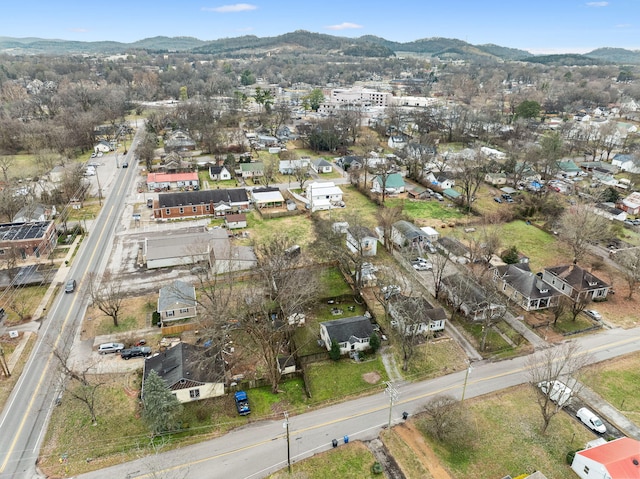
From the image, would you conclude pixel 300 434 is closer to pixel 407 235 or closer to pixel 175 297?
pixel 175 297

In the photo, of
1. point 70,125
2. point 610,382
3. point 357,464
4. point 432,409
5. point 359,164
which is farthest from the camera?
point 70,125

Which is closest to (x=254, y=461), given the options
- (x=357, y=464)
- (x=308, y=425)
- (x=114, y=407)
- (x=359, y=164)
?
(x=308, y=425)

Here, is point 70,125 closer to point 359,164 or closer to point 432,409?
point 359,164

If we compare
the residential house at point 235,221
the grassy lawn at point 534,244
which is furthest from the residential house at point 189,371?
the grassy lawn at point 534,244

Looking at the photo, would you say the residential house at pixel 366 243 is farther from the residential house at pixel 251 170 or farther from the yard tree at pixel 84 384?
the residential house at pixel 251 170

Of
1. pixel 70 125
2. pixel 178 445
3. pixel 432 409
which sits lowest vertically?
pixel 178 445
